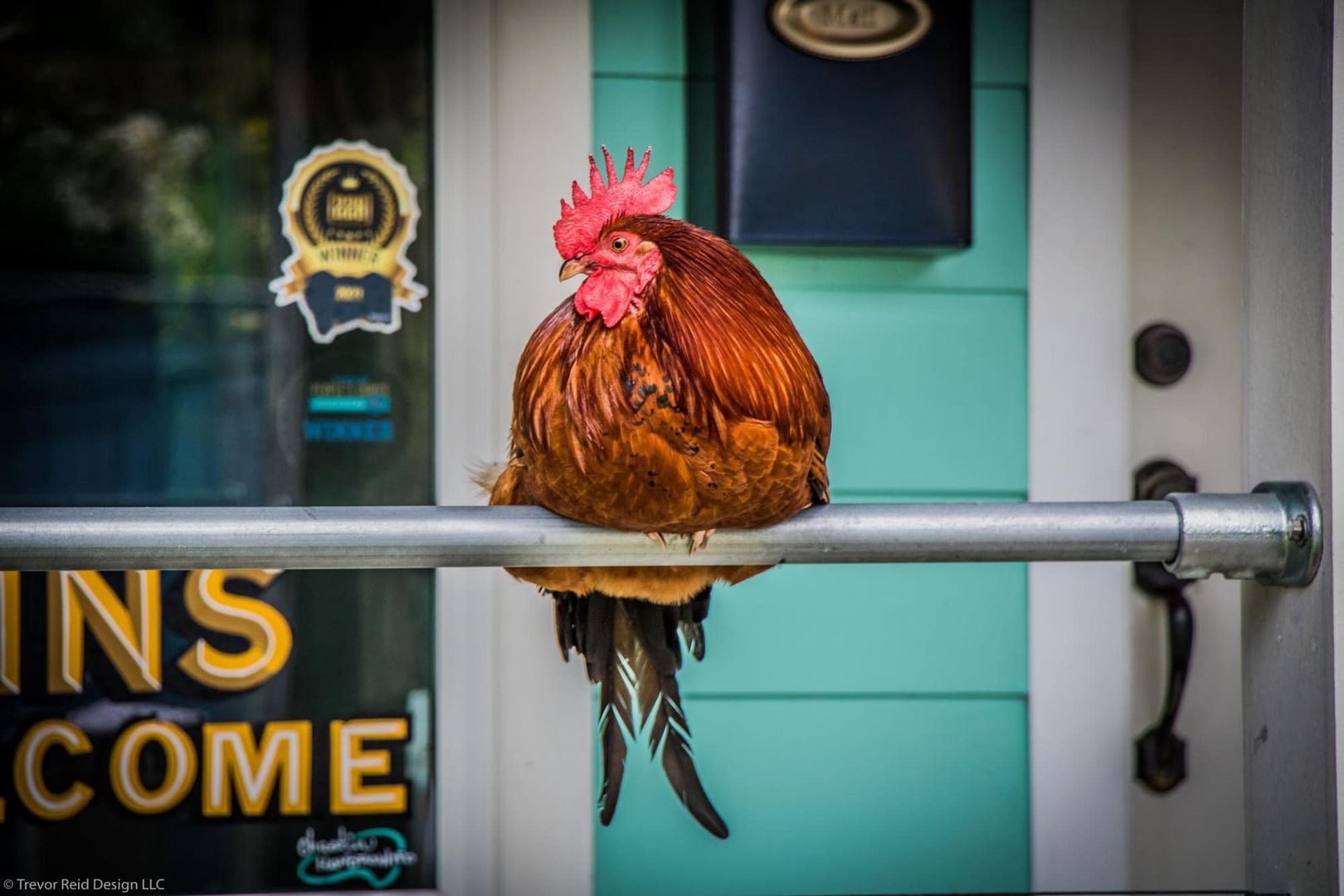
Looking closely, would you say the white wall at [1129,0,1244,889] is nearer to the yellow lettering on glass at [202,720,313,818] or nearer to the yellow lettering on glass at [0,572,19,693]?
the yellow lettering on glass at [202,720,313,818]

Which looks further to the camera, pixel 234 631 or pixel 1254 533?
Result: pixel 234 631

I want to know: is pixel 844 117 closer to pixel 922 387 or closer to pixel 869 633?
pixel 922 387

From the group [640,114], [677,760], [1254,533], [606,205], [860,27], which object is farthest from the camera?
[640,114]

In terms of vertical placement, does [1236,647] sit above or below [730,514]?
below

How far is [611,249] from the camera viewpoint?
28.5 inches

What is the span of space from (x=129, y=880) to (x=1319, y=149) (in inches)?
63.4

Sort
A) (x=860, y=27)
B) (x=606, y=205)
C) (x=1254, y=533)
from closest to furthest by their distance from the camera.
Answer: (x=1254, y=533), (x=606, y=205), (x=860, y=27)

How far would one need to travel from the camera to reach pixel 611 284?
0.72 m

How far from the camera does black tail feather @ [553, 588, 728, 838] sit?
874mm

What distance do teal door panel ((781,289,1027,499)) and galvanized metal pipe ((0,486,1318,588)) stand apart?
822mm

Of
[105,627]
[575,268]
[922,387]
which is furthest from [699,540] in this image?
[105,627]

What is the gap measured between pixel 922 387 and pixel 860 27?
52 cm

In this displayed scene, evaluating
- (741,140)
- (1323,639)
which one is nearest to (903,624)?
(741,140)

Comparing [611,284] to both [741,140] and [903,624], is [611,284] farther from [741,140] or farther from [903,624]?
[903,624]
